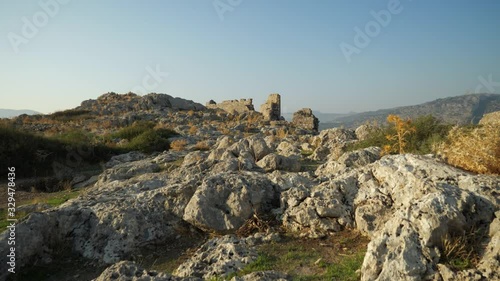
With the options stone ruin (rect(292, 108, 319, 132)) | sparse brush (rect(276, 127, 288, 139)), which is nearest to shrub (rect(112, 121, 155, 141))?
sparse brush (rect(276, 127, 288, 139))

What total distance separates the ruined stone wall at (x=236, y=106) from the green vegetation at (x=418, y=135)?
29.1 m

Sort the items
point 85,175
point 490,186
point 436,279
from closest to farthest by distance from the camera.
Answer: point 436,279, point 490,186, point 85,175

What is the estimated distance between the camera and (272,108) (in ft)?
113

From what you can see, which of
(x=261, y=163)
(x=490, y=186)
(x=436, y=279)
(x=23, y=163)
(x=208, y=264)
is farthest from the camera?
(x=23, y=163)

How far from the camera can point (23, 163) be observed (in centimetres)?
1530

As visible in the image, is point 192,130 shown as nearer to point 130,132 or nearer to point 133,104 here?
point 130,132

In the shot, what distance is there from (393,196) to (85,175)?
42.2 ft

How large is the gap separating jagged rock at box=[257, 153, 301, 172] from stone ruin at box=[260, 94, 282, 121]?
23.8m

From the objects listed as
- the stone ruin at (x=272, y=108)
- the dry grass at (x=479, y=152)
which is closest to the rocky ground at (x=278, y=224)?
the dry grass at (x=479, y=152)

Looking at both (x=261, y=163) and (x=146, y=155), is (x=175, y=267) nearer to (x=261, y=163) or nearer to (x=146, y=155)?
(x=261, y=163)

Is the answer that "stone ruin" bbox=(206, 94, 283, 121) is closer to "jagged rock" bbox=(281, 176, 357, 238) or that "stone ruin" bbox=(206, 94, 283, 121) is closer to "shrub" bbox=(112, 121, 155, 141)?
"shrub" bbox=(112, 121, 155, 141)

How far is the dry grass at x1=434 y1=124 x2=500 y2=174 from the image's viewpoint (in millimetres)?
5543

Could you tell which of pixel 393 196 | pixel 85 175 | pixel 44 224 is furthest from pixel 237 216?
pixel 85 175

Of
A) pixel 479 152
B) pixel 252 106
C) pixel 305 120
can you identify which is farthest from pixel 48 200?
pixel 252 106
